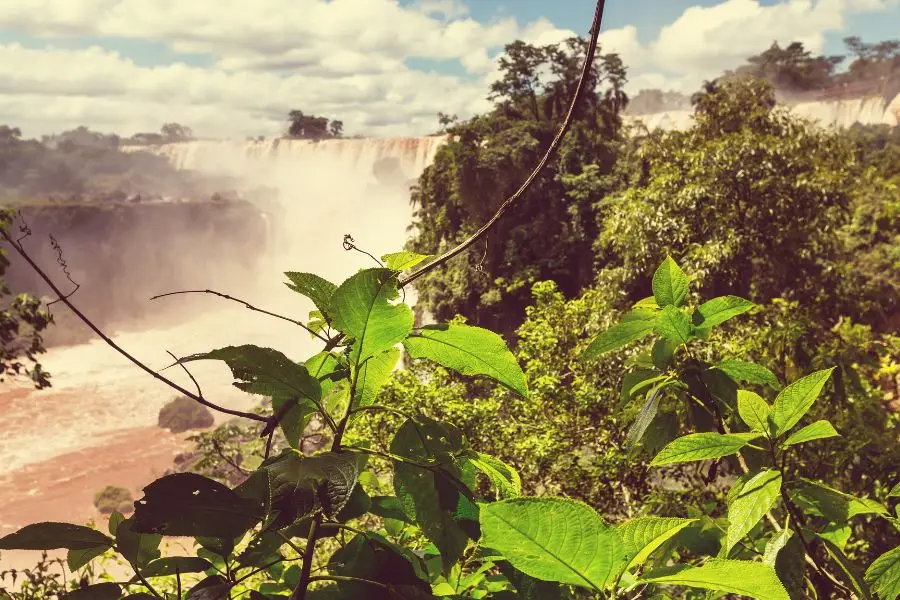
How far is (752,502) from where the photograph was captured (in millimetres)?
719

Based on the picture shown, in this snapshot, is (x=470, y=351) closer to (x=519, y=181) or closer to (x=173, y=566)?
(x=173, y=566)

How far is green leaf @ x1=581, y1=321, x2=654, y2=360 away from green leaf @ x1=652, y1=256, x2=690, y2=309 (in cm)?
4

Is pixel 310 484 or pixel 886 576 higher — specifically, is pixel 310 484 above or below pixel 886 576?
above

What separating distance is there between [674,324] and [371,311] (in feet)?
1.75

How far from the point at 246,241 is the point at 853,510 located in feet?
161

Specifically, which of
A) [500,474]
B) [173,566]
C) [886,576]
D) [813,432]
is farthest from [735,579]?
[173,566]

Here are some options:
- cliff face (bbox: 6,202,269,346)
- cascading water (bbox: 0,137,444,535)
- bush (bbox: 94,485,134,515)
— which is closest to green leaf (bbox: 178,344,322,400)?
cascading water (bbox: 0,137,444,535)

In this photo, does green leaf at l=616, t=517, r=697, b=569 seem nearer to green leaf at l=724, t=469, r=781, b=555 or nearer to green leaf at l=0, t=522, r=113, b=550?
green leaf at l=724, t=469, r=781, b=555

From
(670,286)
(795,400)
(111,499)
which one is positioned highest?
(670,286)

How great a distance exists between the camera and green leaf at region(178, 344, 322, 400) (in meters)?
0.52

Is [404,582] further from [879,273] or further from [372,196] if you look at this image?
[372,196]

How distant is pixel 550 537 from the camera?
0.46 metres

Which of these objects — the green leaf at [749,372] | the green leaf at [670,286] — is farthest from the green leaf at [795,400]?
the green leaf at [670,286]

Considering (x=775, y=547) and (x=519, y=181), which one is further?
(x=519, y=181)
